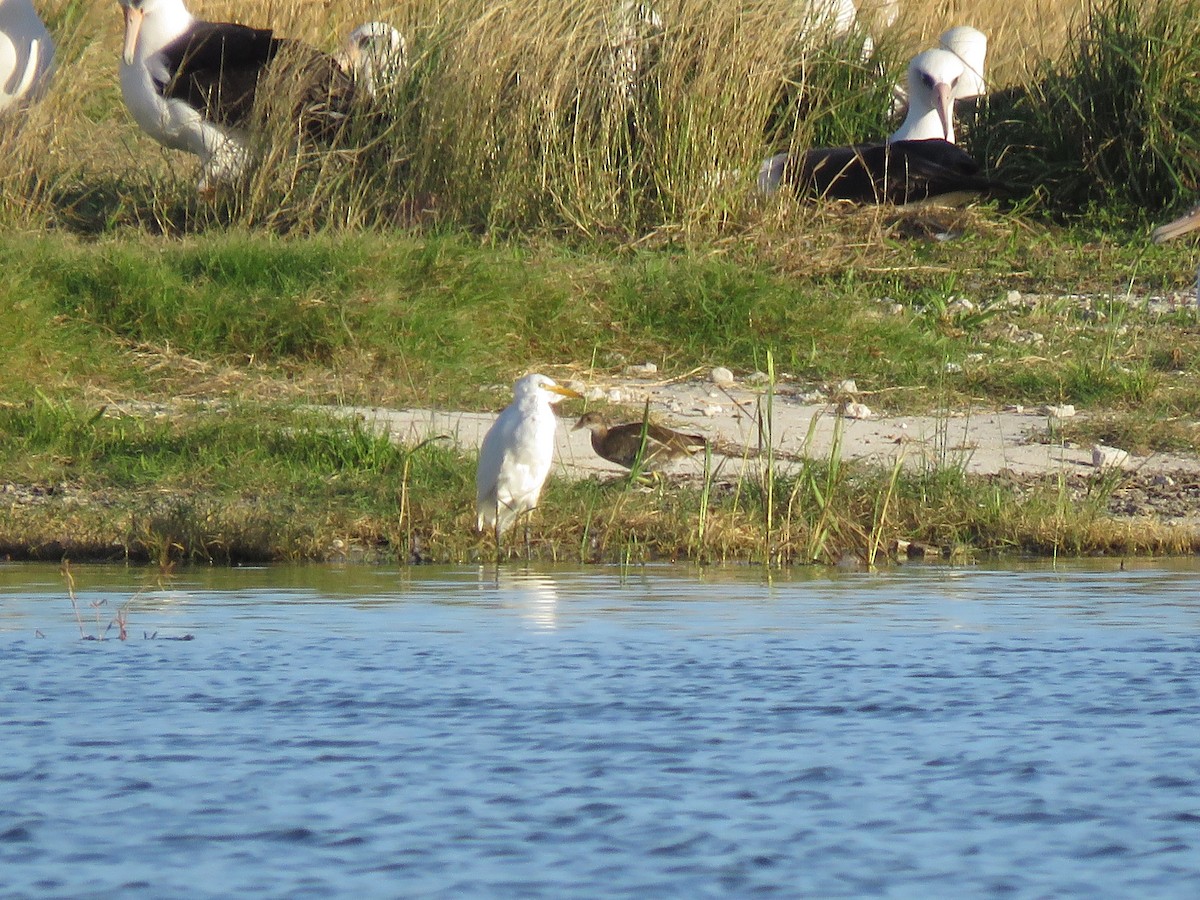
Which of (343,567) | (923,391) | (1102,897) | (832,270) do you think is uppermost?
(832,270)

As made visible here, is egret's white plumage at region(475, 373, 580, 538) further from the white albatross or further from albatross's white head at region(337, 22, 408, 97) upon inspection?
albatross's white head at region(337, 22, 408, 97)

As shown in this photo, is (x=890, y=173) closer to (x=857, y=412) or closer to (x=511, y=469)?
(x=857, y=412)

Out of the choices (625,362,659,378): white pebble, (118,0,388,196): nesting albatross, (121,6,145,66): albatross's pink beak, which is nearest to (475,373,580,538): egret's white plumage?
(625,362,659,378): white pebble

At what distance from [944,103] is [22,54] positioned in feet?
17.3

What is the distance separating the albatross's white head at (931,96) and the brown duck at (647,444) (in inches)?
177

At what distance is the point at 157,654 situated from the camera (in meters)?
5.59

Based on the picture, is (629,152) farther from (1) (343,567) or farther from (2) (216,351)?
(1) (343,567)

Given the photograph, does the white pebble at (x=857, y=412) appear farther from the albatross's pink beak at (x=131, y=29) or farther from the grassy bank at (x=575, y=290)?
the albatross's pink beak at (x=131, y=29)

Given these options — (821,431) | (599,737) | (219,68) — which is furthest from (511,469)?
(219,68)

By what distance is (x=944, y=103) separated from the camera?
1238 cm

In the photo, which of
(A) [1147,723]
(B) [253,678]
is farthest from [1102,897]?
(B) [253,678]

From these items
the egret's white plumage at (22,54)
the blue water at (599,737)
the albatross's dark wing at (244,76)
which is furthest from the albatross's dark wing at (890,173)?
the blue water at (599,737)

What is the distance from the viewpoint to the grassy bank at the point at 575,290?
25.0 feet

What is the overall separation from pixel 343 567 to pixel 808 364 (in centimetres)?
321
